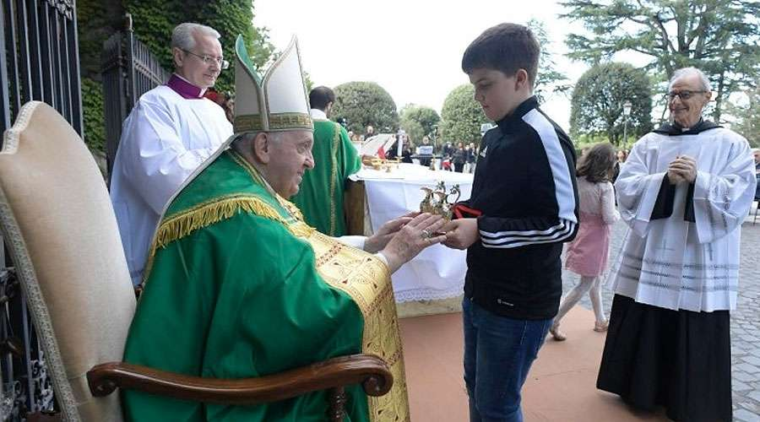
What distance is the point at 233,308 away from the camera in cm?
134

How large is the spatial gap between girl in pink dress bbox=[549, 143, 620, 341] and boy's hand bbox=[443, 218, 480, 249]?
8.29 ft

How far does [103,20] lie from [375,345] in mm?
8522

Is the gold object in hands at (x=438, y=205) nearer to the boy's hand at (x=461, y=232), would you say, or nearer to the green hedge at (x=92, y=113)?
the boy's hand at (x=461, y=232)

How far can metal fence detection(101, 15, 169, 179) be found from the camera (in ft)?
11.7

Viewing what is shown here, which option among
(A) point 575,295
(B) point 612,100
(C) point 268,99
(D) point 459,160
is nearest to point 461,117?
(B) point 612,100

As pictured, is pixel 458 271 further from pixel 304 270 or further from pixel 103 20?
pixel 103 20

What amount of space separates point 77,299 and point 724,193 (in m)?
2.93

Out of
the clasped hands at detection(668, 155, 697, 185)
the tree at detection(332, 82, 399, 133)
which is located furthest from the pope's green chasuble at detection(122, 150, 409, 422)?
the tree at detection(332, 82, 399, 133)

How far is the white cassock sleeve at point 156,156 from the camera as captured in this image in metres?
2.68

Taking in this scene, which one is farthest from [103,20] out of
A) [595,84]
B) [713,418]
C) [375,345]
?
[595,84]

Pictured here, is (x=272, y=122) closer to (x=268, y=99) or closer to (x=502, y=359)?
(x=268, y=99)

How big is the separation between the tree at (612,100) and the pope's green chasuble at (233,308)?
25.9 metres

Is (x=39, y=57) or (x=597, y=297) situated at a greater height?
(x=39, y=57)

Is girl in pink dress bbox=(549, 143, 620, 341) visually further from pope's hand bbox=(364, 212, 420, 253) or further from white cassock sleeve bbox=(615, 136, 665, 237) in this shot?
pope's hand bbox=(364, 212, 420, 253)
